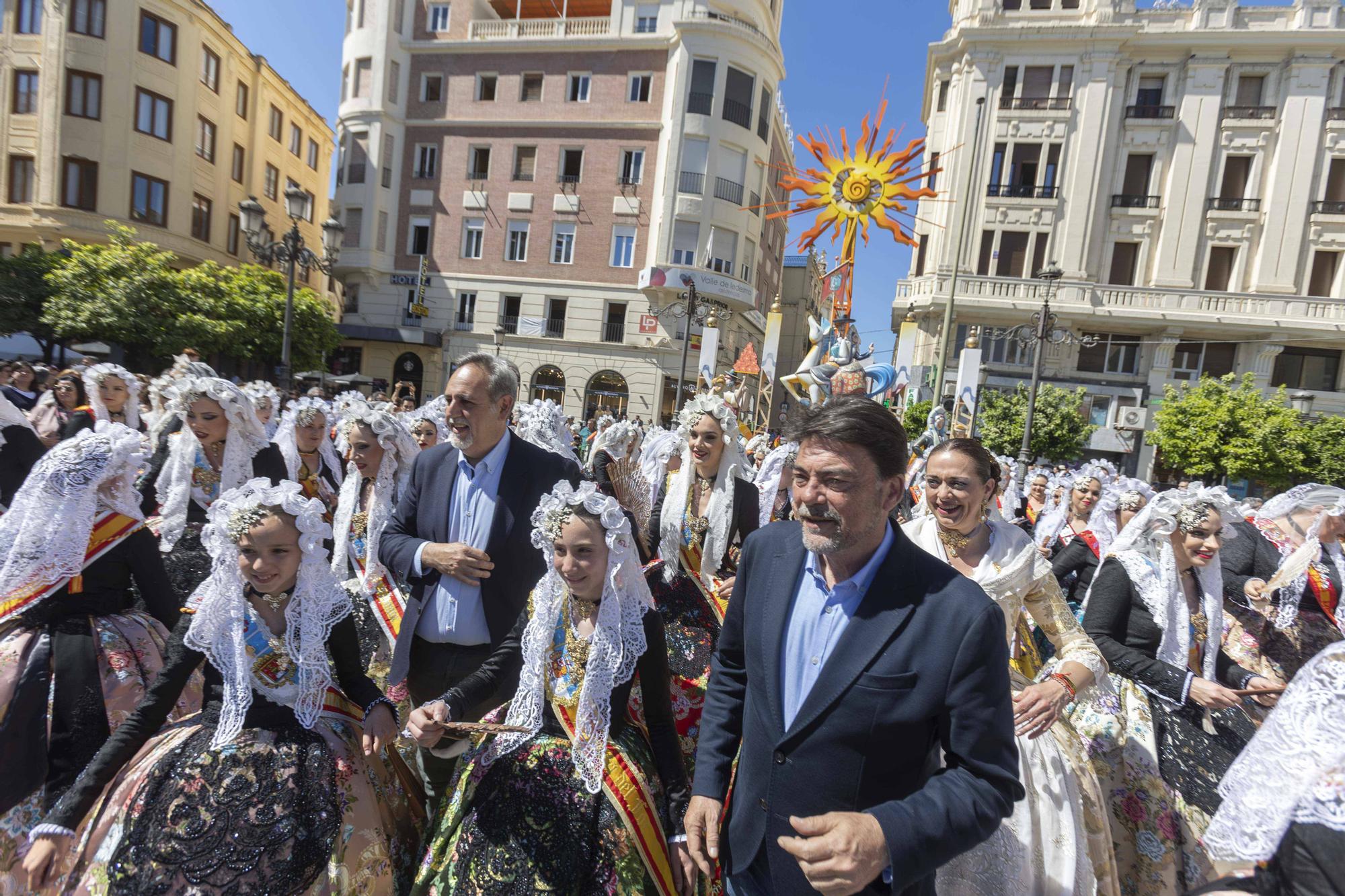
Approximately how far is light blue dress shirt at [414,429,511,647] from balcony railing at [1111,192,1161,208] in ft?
98.2

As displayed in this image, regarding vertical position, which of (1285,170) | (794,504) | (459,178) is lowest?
(794,504)

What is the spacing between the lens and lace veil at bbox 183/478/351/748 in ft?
7.67

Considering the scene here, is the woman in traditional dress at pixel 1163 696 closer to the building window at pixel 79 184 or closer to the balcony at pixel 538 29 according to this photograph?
the balcony at pixel 538 29

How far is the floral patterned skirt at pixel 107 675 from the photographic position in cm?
249

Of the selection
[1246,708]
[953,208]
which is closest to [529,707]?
[1246,708]

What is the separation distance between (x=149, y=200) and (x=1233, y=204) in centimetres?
4031

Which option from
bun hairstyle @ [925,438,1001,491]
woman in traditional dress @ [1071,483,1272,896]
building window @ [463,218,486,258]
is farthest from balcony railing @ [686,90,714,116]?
bun hairstyle @ [925,438,1001,491]

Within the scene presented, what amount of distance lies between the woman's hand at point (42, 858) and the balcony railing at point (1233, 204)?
109ft

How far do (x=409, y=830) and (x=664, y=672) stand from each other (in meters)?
1.20

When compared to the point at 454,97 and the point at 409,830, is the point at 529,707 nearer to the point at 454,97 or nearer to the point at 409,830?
the point at 409,830

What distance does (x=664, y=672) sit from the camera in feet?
8.49

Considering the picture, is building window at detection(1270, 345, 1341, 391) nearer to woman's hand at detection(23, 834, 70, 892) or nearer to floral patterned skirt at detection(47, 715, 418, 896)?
floral patterned skirt at detection(47, 715, 418, 896)

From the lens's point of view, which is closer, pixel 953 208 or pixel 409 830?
pixel 409 830

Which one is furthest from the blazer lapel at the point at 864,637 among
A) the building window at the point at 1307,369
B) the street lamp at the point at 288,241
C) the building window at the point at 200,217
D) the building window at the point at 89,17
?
the building window at the point at 89,17
